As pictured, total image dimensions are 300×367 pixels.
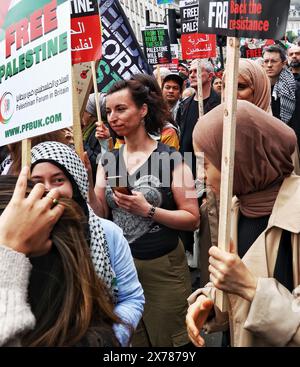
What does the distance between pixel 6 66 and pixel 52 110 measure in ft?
1.04

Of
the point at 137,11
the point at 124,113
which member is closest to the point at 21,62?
the point at 124,113

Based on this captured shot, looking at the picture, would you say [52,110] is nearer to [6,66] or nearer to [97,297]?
[6,66]

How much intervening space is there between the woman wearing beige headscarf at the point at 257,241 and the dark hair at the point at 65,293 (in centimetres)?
47

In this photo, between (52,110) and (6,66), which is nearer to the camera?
(52,110)

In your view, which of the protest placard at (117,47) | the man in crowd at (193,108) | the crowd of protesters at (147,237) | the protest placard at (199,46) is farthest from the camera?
the protest placard at (199,46)

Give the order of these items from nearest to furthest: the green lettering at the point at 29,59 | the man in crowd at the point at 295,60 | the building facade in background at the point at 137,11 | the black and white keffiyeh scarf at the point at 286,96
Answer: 1. the green lettering at the point at 29,59
2. the black and white keffiyeh scarf at the point at 286,96
3. the man in crowd at the point at 295,60
4. the building facade in background at the point at 137,11

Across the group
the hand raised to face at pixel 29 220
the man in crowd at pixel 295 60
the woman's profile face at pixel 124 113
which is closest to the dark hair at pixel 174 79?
the man in crowd at pixel 295 60

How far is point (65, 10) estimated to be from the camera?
2000 mm

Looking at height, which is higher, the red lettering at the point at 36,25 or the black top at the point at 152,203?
A: the red lettering at the point at 36,25

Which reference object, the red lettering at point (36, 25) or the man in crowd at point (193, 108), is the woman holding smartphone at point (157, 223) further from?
the man in crowd at point (193, 108)

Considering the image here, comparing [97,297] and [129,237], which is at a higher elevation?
[97,297]

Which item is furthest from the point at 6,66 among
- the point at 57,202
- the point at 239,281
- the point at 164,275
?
the point at 164,275

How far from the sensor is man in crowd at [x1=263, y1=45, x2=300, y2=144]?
5.91 meters

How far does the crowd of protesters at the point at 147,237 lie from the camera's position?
1531 mm
